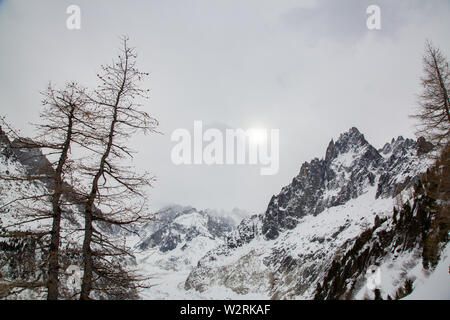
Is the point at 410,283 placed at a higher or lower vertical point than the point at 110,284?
lower

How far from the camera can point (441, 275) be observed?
14203 mm

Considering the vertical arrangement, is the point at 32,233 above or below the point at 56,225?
below

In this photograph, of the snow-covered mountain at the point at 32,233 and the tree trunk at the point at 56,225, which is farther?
the tree trunk at the point at 56,225

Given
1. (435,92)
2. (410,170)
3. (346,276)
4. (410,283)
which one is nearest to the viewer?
(435,92)

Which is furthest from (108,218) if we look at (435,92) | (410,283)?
(410,283)

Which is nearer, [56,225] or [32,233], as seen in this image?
[32,233]

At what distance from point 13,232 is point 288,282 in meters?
187

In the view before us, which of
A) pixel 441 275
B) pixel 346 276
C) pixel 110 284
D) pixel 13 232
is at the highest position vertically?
pixel 13 232

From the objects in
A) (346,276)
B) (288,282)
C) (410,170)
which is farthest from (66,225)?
(410,170)

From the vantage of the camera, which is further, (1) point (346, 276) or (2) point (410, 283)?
(1) point (346, 276)

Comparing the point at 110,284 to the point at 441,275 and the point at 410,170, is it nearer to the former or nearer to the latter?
the point at 441,275

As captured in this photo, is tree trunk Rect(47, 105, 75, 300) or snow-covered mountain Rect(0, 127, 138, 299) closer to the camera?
snow-covered mountain Rect(0, 127, 138, 299)
